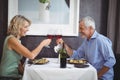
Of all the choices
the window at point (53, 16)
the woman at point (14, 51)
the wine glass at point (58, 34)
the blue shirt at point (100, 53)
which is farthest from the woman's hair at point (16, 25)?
the blue shirt at point (100, 53)

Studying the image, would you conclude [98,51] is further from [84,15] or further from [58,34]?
[84,15]

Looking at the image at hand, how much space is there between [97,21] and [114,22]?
25 centimetres

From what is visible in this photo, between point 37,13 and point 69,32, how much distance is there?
0.52 m

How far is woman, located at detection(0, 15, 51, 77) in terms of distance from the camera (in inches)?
110

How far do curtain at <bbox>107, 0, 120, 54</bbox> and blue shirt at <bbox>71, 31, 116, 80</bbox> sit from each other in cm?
45

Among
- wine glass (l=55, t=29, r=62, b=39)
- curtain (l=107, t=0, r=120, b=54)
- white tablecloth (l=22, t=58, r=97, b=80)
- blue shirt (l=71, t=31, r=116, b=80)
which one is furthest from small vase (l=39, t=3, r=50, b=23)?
white tablecloth (l=22, t=58, r=97, b=80)

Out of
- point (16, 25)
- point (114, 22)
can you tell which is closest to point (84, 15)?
point (114, 22)

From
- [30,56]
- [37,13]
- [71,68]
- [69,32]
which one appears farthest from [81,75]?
[37,13]

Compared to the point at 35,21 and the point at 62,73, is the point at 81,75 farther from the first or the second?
the point at 35,21

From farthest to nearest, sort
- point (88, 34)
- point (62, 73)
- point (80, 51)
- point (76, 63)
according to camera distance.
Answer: point (80, 51) < point (88, 34) < point (76, 63) < point (62, 73)

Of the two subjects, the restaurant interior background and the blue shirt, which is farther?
the restaurant interior background

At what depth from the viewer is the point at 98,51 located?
10.1 ft

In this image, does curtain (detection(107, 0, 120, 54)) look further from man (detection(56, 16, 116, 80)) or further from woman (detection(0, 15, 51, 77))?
woman (detection(0, 15, 51, 77))

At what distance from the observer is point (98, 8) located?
3.62 metres
